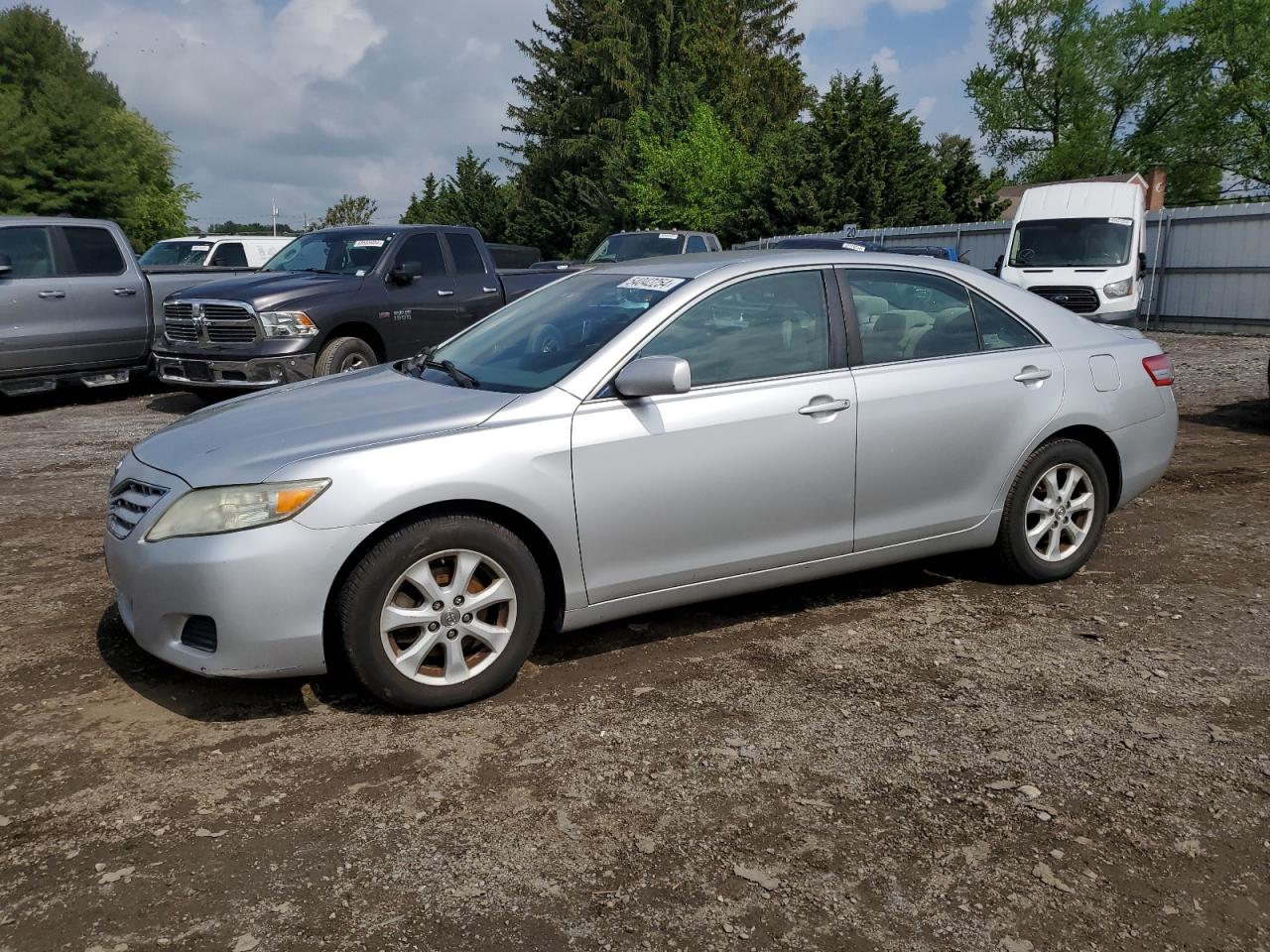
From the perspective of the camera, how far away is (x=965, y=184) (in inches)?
1492

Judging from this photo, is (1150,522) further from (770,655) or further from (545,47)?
(545,47)

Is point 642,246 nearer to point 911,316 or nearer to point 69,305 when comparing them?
point 69,305

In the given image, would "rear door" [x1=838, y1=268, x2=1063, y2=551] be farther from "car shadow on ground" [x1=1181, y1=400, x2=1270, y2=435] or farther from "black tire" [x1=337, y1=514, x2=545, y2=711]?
"car shadow on ground" [x1=1181, y1=400, x2=1270, y2=435]

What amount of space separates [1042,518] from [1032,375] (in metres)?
0.68

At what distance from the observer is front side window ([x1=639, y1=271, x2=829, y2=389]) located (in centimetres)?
437

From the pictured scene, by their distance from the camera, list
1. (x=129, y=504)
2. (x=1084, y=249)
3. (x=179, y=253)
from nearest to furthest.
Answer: (x=129, y=504)
(x=1084, y=249)
(x=179, y=253)

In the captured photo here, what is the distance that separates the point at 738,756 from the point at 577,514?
40.8 inches

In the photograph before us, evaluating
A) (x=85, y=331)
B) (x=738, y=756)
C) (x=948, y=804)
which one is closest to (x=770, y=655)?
(x=738, y=756)

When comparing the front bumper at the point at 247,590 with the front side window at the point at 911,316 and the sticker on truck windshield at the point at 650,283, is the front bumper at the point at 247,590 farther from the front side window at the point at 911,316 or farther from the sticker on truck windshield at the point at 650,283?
the front side window at the point at 911,316

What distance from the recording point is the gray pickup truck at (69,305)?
1113 centimetres

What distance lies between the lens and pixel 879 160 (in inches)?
1364

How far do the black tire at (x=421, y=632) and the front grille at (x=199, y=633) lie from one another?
0.43 metres

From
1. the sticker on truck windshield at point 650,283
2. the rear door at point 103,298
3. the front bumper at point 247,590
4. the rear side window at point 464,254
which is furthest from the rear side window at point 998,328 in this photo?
the rear door at point 103,298

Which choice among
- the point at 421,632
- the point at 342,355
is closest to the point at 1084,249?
the point at 342,355
